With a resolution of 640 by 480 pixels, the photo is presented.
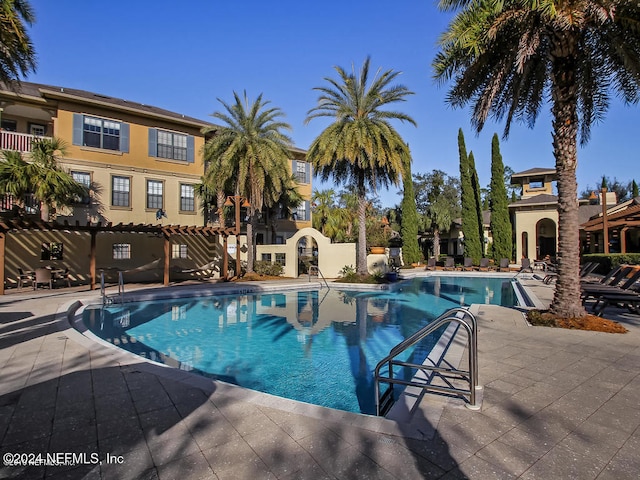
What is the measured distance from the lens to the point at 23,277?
16.8 meters

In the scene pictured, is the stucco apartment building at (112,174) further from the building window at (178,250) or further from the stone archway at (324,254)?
the stone archway at (324,254)

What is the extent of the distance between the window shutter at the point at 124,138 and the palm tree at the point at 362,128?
34.0ft

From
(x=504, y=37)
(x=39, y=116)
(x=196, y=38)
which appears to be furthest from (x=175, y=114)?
(x=504, y=37)

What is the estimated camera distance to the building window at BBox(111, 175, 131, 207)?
19.8m

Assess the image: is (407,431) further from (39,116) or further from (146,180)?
(39,116)

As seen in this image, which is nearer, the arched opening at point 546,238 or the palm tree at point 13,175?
the palm tree at point 13,175

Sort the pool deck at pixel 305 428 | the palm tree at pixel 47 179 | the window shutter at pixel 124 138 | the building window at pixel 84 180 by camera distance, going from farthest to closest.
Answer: the window shutter at pixel 124 138, the building window at pixel 84 180, the palm tree at pixel 47 179, the pool deck at pixel 305 428

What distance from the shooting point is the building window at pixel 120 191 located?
19797mm

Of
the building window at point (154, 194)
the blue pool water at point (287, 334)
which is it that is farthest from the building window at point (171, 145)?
the blue pool water at point (287, 334)

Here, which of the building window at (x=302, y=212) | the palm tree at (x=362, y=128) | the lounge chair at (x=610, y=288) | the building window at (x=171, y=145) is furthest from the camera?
the building window at (x=302, y=212)

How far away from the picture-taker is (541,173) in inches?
1347

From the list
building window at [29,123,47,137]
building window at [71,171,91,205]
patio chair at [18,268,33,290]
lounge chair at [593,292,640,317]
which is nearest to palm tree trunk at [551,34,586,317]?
lounge chair at [593,292,640,317]

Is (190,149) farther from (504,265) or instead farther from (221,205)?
(504,265)

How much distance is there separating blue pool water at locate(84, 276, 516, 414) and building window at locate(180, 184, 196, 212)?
8601 mm
